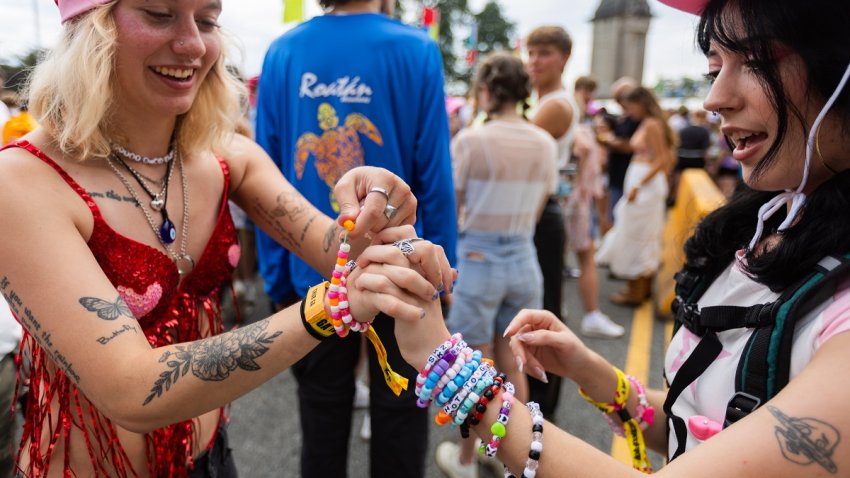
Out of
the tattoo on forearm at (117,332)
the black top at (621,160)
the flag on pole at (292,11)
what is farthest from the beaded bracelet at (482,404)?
the black top at (621,160)

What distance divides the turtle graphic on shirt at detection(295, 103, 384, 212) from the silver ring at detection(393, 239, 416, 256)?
110 cm

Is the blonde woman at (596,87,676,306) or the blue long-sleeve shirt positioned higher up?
the blue long-sleeve shirt

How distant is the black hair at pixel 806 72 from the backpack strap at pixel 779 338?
6 cm

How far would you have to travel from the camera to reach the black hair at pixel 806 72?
96cm

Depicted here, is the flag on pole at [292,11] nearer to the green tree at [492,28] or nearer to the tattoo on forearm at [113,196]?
the tattoo on forearm at [113,196]

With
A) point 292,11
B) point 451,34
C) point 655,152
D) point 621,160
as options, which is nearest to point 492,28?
point 451,34

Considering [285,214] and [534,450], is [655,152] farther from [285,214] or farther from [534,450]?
[534,450]

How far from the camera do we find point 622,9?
33.2m

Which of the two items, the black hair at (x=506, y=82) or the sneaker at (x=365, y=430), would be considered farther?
the sneaker at (x=365, y=430)

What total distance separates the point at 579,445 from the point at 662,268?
591 centimetres

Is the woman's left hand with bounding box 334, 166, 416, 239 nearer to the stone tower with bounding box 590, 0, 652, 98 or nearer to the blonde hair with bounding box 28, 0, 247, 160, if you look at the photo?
the blonde hair with bounding box 28, 0, 247, 160

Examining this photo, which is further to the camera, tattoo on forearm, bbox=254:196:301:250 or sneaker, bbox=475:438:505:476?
sneaker, bbox=475:438:505:476

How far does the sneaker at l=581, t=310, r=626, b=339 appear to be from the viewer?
4758mm

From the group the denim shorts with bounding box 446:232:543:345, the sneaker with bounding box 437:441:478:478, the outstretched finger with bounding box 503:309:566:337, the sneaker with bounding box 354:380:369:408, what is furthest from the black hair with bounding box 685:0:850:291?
→ the sneaker with bounding box 354:380:369:408
